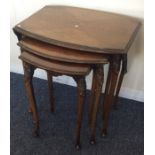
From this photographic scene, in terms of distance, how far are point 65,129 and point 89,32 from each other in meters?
0.62

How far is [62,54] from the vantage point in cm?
106

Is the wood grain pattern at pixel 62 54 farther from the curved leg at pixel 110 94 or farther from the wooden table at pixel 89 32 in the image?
the curved leg at pixel 110 94

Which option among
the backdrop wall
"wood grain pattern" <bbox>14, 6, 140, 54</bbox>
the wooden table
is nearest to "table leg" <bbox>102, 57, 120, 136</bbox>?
the wooden table

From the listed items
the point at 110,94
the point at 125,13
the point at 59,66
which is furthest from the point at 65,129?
the point at 125,13

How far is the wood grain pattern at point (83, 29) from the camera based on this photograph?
1.06m

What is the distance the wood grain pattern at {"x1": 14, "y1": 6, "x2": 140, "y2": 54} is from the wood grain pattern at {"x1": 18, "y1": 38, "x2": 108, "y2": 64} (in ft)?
0.09

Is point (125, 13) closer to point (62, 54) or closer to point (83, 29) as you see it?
point (83, 29)

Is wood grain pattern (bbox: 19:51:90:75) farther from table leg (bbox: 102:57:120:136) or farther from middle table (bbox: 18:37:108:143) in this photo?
table leg (bbox: 102:57:120:136)

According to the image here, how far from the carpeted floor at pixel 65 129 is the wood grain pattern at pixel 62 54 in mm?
565

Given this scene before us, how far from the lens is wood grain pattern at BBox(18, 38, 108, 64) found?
104 centimetres

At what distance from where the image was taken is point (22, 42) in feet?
3.74

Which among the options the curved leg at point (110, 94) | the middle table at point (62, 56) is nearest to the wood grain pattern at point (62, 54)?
the middle table at point (62, 56)
